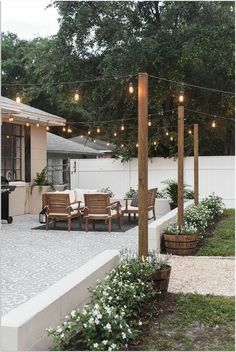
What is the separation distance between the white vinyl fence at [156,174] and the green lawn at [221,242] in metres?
5.17

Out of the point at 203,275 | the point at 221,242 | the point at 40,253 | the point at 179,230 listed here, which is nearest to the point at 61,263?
the point at 40,253

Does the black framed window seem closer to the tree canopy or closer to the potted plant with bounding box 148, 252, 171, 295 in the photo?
the tree canopy

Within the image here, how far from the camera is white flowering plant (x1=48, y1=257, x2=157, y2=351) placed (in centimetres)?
325

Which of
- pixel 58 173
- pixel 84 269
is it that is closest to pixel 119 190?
pixel 58 173

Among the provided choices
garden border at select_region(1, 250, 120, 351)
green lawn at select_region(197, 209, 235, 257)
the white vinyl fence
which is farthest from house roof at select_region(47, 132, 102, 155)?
garden border at select_region(1, 250, 120, 351)

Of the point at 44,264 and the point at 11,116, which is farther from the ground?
the point at 11,116

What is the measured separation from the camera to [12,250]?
7.50m

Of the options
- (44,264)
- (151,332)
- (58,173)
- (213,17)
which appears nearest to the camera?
(151,332)

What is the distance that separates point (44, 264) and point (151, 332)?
2897mm

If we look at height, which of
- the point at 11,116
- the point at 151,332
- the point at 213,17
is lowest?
the point at 151,332

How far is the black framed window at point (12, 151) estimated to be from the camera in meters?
12.2

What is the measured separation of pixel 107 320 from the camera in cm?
335

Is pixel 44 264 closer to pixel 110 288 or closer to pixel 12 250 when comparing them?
pixel 12 250

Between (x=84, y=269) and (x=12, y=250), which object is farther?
(x=12, y=250)
